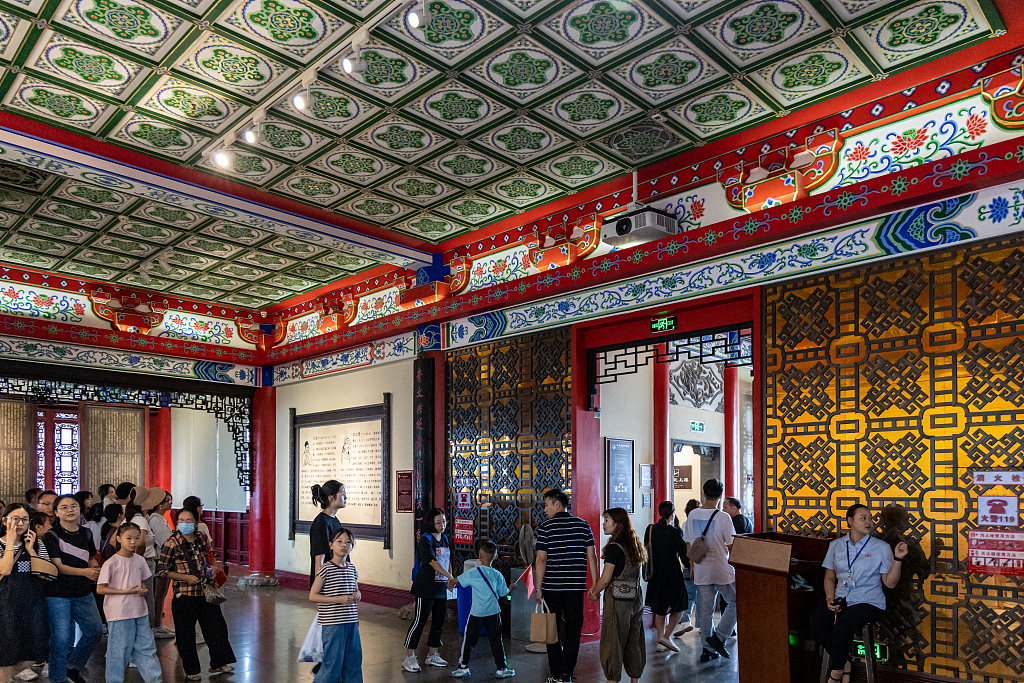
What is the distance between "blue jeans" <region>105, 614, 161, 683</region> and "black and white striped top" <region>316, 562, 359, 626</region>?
5.32 ft

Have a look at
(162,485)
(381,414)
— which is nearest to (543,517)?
(381,414)

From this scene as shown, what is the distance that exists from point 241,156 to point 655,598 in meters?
5.26

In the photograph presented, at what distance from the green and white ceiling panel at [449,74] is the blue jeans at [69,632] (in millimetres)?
3469

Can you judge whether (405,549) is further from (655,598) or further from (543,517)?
(655,598)

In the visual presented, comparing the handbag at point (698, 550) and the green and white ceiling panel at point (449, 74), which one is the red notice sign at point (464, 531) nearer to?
the handbag at point (698, 550)

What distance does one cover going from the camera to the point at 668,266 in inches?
251

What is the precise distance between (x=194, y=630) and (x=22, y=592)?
1194 millimetres

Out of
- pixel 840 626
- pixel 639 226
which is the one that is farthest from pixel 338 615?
pixel 639 226

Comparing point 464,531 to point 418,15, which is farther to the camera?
point 464,531

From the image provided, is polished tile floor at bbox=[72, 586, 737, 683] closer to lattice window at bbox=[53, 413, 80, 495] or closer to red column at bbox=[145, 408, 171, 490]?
lattice window at bbox=[53, 413, 80, 495]

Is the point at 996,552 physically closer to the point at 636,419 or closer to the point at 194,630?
the point at 636,419

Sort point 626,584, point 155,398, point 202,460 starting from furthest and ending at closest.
A: point 202,460
point 155,398
point 626,584

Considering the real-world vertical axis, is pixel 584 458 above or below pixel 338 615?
above

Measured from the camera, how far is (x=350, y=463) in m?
10.1
